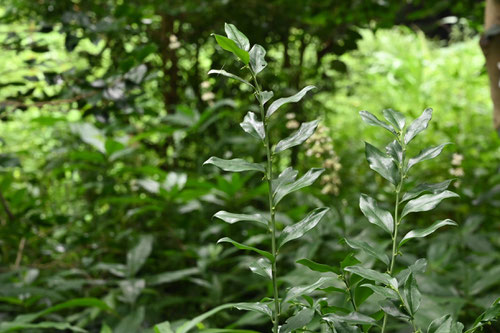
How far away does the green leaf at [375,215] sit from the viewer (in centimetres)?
56

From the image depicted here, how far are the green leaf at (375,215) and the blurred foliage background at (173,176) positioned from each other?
1.10 ft

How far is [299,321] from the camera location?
0.52 meters

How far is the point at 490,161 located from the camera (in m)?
2.47

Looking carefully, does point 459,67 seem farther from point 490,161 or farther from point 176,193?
point 176,193

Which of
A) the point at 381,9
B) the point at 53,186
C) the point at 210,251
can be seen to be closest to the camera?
the point at 210,251

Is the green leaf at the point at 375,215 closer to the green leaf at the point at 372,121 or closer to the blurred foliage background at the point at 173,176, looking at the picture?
the green leaf at the point at 372,121

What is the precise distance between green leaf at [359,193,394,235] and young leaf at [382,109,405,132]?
0.08 metres

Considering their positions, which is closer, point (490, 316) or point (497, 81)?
point (490, 316)

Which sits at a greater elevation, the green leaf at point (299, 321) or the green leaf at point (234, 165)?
the green leaf at point (234, 165)

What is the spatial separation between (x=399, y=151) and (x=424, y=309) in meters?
0.70

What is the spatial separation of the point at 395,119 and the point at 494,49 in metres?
0.82

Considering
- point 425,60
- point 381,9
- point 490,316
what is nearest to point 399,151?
point 490,316

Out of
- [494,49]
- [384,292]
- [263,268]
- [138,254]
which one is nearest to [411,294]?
[384,292]

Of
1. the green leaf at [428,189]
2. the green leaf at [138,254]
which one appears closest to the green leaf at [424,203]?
the green leaf at [428,189]
